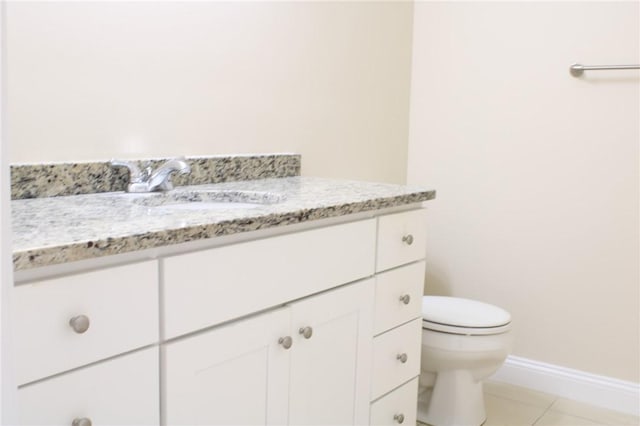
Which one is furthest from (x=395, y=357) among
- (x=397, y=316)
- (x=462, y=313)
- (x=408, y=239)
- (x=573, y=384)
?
(x=573, y=384)

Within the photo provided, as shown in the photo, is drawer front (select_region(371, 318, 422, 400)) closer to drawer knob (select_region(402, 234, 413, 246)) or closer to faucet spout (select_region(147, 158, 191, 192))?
drawer knob (select_region(402, 234, 413, 246))

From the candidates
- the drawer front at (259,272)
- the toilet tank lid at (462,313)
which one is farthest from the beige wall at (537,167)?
the drawer front at (259,272)

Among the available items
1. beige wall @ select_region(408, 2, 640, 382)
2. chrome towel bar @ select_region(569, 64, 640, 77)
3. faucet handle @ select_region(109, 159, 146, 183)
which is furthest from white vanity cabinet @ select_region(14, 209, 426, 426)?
chrome towel bar @ select_region(569, 64, 640, 77)

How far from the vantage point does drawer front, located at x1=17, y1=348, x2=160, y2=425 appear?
0.99m

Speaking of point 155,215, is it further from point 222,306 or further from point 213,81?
point 213,81

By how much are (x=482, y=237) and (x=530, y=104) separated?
0.54 metres

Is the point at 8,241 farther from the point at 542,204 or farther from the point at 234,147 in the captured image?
the point at 542,204

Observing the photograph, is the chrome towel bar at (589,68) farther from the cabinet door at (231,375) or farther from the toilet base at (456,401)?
the cabinet door at (231,375)

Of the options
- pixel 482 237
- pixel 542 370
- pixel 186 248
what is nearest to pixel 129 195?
pixel 186 248

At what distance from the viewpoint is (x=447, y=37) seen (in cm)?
274

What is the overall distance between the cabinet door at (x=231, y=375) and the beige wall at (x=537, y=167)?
4.88 ft

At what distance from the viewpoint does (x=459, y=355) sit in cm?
220

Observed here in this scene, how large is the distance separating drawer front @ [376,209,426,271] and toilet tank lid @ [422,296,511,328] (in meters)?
0.42

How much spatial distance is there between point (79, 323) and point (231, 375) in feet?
1.21
